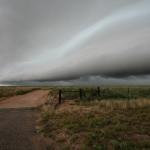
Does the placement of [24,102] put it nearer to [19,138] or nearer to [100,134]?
[19,138]

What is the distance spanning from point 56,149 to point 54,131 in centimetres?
187

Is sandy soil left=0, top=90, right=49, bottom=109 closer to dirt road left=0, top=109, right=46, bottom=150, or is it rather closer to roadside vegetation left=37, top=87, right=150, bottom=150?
dirt road left=0, top=109, right=46, bottom=150

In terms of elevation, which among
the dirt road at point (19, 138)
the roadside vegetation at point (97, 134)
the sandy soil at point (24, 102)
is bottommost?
the sandy soil at point (24, 102)

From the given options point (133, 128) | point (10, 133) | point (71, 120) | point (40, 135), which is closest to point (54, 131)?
point (40, 135)

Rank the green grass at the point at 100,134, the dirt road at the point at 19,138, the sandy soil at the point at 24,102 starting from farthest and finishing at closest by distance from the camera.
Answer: the sandy soil at the point at 24,102
the dirt road at the point at 19,138
the green grass at the point at 100,134

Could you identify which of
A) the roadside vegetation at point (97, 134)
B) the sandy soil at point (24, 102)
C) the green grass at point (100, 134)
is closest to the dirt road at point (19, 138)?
the roadside vegetation at point (97, 134)

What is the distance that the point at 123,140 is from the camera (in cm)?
596

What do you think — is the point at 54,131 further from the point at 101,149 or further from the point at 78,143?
the point at 101,149

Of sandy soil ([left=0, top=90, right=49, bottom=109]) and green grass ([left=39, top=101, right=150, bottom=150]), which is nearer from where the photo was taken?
green grass ([left=39, top=101, right=150, bottom=150])

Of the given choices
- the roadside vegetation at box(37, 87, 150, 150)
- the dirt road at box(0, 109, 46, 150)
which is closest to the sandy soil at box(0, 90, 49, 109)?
the dirt road at box(0, 109, 46, 150)

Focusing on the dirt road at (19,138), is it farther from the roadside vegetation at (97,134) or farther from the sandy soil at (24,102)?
the sandy soil at (24,102)

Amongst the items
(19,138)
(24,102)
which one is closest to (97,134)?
(19,138)

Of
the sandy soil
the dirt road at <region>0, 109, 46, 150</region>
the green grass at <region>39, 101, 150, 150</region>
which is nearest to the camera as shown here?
the green grass at <region>39, 101, 150, 150</region>

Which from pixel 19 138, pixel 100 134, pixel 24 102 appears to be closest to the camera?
pixel 100 134
